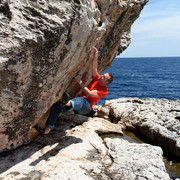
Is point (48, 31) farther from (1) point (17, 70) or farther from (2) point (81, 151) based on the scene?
(2) point (81, 151)

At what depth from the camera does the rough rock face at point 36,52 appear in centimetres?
432

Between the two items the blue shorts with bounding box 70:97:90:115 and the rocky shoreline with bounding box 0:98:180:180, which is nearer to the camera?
the rocky shoreline with bounding box 0:98:180:180

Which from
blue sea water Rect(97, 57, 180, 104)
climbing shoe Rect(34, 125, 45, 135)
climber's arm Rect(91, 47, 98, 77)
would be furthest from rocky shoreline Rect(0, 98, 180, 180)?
blue sea water Rect(97, 57, 180, 104)

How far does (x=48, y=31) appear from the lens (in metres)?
4.60

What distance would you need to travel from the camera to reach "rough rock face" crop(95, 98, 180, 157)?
7299 millimetres

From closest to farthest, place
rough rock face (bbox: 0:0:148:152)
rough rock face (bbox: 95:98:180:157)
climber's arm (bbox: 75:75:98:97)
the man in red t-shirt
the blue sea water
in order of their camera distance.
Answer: rough rock face (bbox: 0:0:148:152) → the man in red t-shirt → climber's arm (bbox: 75:75:98:97) → rough rock face (bbox: 95:98:180:157) → the blue sea water

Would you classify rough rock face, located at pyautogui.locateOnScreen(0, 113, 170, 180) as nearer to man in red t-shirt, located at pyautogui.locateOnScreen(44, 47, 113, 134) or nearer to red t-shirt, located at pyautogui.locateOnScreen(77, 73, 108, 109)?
man in red t-shirt, located at pyautogui.locateOnScreen(44, 47, 113, 134)

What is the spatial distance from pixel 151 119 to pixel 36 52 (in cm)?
583

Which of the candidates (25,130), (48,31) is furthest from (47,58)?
(25,130)

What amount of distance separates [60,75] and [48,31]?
1.22 metres

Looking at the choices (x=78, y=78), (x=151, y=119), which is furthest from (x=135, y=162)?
(x=151, y=119)

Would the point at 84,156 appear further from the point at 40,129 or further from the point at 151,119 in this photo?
the point at 151,119

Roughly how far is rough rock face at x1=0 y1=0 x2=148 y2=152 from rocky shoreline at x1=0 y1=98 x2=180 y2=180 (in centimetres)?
65

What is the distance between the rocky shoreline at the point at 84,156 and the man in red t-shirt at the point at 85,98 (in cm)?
74
